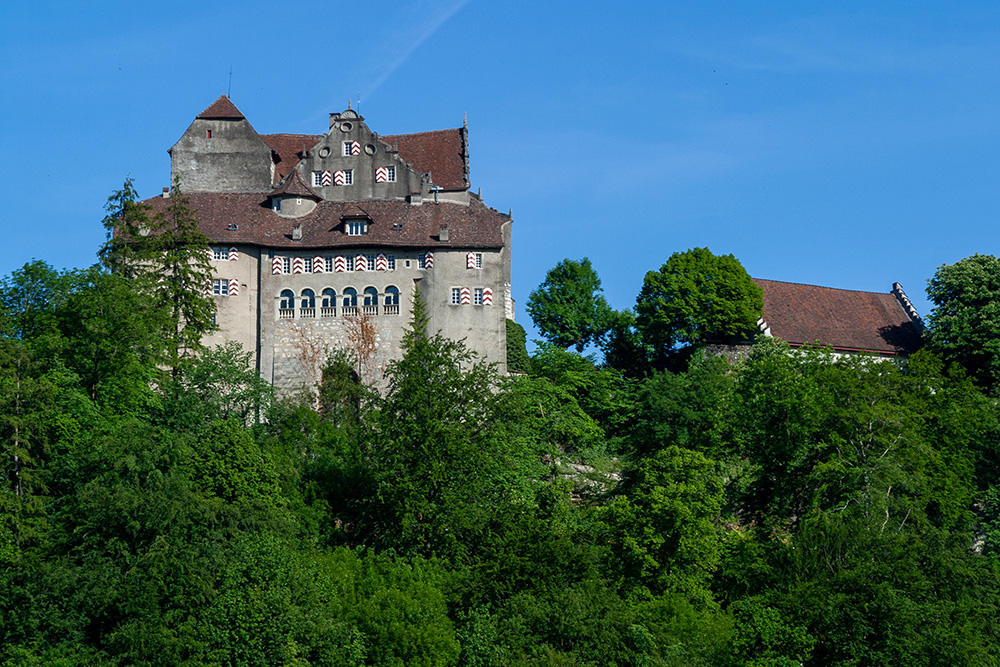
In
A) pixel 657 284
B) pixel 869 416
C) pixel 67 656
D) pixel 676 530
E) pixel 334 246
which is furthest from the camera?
pixel 657 284

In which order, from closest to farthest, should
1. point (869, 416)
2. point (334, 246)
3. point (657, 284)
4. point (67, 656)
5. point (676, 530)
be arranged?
1. point (67, 656)
2. point (676, 530)
3. point (869, 416)
4. point (334, 246)
5. point (657, 284)

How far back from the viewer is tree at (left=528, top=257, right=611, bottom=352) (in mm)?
76875

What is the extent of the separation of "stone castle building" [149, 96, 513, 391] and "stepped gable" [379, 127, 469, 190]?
0.17m

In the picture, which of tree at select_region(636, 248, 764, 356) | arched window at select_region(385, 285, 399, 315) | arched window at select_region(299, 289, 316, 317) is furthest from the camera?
tree at select_region(636, 248, 764, 356)

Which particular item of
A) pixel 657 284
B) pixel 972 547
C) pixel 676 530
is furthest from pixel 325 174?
pixel 972 547

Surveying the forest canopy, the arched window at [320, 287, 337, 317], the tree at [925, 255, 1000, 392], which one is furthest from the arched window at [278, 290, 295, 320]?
the tree at [925, 255, 1000, 392]

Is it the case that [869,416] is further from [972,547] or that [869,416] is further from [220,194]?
[220,194]

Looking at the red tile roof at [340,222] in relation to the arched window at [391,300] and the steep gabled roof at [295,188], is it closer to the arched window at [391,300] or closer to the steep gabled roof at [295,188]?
the steep gabled roof at [295,188]

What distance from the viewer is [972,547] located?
55.6 m

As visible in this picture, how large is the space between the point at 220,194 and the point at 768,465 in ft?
96.2

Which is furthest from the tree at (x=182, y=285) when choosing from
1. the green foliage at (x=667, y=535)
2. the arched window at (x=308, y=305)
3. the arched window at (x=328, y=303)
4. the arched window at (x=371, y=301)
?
the green foliage at (x=667, y=535)

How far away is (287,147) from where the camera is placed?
7331 centimetres

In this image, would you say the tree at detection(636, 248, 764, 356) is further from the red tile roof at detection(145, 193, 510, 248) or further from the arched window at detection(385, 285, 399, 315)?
the arched window at detection(385, 285, 399, 315)

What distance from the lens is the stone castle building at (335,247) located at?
6494cm
